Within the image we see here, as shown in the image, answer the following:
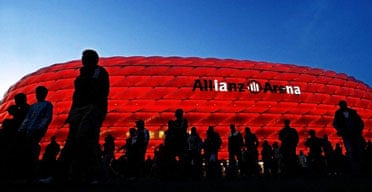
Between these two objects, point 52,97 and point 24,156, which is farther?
point 52,97

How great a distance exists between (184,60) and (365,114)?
25.1 meters

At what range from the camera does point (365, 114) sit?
1795 inches

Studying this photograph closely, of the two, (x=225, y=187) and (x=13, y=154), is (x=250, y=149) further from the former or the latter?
(x=13, y=154)

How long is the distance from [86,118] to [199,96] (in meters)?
32.6

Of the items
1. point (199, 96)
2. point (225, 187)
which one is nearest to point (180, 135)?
point (225, 187)

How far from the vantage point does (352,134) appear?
7.75m

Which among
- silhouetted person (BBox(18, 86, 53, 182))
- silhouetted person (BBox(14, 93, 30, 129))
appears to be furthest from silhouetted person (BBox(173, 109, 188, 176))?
silhouetted person (BBox(14, 93, 30, 129))

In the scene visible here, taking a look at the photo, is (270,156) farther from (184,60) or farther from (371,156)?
(184,60)

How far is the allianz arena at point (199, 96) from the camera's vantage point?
36.0 metres

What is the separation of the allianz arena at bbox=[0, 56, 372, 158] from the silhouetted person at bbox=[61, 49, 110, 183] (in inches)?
1170

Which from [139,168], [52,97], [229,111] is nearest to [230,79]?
[229,111]

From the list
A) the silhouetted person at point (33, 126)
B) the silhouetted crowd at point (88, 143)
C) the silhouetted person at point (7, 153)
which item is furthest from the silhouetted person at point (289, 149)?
the silhouetted person at point (7, 153)

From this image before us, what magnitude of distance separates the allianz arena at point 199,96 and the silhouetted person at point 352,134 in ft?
89.3

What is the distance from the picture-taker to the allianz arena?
1417 inches
